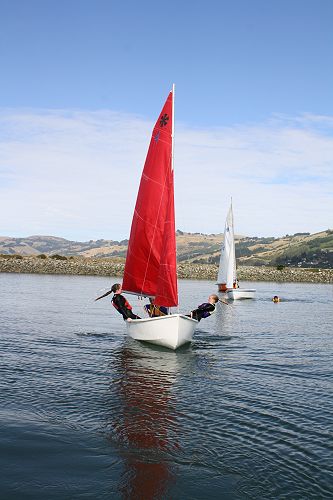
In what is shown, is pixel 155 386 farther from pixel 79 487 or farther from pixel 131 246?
pixel 131 246

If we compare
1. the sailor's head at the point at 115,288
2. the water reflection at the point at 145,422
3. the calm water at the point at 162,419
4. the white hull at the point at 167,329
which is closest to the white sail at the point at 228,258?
the calm water at the point at 162,419

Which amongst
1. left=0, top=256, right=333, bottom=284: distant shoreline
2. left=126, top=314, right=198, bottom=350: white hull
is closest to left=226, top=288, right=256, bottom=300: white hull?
left=126, top=314, right=198, bottom=350: white hull

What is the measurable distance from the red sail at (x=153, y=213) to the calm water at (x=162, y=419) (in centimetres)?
391

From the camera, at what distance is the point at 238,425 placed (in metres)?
14.8

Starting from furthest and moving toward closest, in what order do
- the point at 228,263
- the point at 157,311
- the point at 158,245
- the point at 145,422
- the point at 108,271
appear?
the point at 108,271 → the point at 228,263 → the point at 158,245 → the point at 157,311 → the point at 145,422

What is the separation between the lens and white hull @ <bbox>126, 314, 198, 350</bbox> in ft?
82.0

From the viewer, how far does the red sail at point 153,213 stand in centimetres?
2811

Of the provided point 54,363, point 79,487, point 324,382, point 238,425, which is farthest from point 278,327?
point 79,487

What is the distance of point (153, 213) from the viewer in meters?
29.0

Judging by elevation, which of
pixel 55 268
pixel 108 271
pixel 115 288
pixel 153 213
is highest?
pixel 153 213

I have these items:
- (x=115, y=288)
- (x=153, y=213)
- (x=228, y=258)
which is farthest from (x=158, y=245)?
(x=228, y=258)

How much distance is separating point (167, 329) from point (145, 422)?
34.4 feet

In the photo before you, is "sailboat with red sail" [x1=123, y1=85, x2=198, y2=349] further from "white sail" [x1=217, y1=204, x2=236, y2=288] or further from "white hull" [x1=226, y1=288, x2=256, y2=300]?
"white sail" [x1=217, y1=204, x2=236, y2=288]

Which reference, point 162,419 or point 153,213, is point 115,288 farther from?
point 162,419
